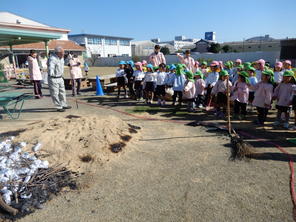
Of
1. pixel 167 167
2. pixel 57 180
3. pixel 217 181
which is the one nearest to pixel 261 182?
pixel 217 181

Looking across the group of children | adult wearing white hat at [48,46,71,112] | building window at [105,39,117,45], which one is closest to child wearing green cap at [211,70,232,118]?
the group of children

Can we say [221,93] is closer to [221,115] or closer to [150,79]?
[221,115]

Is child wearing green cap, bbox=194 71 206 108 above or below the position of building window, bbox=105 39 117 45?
below

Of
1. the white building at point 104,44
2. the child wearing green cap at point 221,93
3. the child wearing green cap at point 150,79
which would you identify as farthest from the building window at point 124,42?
the child wearing green cap at point 221,93

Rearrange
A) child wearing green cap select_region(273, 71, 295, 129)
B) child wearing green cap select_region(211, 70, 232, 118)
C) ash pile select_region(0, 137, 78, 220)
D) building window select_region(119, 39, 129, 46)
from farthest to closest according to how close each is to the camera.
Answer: building window select_region(119, 39, 129, 46), child wearing green cap select_region(211, 70, 232, 118), child wearing green cap select_region(273, 71, 295, 129), ash pile select_region(0, 137, 78, 220)

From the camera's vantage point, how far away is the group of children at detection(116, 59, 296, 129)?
5.54m

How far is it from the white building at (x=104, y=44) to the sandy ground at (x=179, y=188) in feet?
200

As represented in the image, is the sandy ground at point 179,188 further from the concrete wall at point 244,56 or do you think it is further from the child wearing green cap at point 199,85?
the concrete wall at point 244,56

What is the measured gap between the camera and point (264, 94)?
5.64m

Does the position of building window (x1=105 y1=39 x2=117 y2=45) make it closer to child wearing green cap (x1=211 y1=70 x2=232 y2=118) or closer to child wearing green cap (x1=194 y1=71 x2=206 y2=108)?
child wearing green cap (x1=194 y1=71 x2=206 y2=108)

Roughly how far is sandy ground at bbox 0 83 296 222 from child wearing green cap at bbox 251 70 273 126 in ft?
4.76

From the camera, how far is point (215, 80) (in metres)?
7.31

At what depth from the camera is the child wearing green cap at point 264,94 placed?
5586mm

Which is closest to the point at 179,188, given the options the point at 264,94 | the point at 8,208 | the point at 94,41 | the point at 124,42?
the point at 8,208
